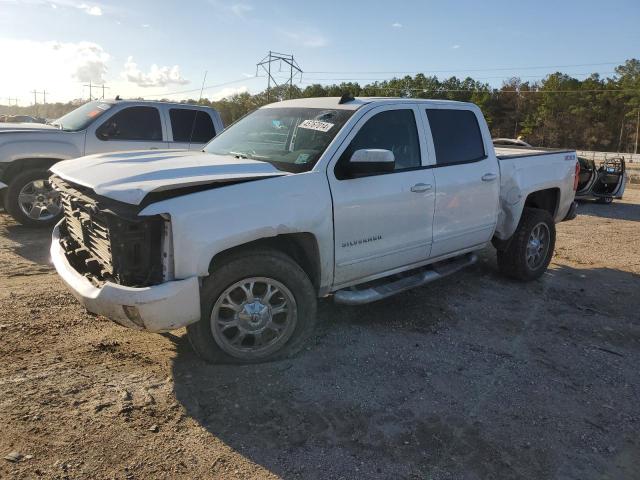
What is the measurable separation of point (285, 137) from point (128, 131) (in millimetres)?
5089

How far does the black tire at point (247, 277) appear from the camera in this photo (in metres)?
3.38

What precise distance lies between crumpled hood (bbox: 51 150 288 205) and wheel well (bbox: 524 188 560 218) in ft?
13.2

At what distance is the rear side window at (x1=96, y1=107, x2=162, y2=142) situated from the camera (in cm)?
828

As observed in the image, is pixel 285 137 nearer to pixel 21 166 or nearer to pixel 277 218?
pixel 277 218

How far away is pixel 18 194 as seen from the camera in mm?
7465

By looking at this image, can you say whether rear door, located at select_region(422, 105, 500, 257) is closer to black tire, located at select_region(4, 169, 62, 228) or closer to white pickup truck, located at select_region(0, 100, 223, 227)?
white pickup truck, located at select_region(0, 100, 223, 227)

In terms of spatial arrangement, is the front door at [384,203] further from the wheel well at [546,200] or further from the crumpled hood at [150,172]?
the wheel well at [546,200]

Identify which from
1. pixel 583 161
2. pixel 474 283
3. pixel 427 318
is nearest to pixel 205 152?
pixel 427 318

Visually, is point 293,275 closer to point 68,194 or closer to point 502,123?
point 68,194

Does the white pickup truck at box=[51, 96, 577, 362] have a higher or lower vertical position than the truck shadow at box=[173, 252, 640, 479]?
higher

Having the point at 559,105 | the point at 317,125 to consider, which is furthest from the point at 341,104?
the point at 559,105

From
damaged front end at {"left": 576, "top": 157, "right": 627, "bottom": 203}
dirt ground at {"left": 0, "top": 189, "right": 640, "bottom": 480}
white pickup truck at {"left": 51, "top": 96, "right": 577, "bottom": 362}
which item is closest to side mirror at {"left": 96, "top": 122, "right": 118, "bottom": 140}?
dirt ground at {"left": 0, "top": 189, "right": 640, "bottom": 480}

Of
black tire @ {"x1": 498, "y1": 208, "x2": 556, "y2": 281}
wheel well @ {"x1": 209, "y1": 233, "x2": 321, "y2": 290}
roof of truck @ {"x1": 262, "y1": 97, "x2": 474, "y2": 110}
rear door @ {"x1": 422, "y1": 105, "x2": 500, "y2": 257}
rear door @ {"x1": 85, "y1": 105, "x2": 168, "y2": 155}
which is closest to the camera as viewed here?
wheel well @ {"x1": 209, "y1": 233, "x2": 321, "y2": 290}

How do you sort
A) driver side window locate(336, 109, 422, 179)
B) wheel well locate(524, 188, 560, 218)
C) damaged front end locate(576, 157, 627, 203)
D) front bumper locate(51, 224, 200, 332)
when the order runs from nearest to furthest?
front bumper locate(51, 224, 200, 332)
driver side window locate(336, 109, 422, 179)
wheel well locate(524, 188, 560, 218)
damaged front end locate(576, 157, 627, 203)
